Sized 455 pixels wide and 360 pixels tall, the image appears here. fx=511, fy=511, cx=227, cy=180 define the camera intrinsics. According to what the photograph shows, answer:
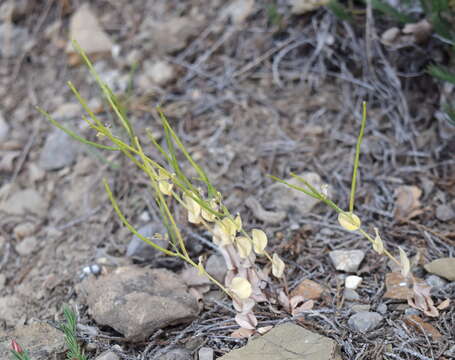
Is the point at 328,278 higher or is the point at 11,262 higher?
the point at 11,262

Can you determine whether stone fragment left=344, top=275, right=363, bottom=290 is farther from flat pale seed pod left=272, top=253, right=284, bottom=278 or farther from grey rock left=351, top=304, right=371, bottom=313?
flat pale seed pod left=272, top=253, right=284, bottom=278

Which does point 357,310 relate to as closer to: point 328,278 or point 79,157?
point 328,278

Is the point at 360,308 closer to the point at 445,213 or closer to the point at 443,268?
the point at 443,268

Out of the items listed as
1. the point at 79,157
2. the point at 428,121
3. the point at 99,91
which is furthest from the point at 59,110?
the point at 428,121

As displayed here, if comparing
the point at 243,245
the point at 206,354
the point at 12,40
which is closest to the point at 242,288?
the point at 243,245

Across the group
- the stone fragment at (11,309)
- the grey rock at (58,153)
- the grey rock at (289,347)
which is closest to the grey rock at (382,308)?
the grey rock at (289,347)

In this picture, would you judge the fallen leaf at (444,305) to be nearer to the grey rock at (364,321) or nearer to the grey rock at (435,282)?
the grey rock at (435,282)
